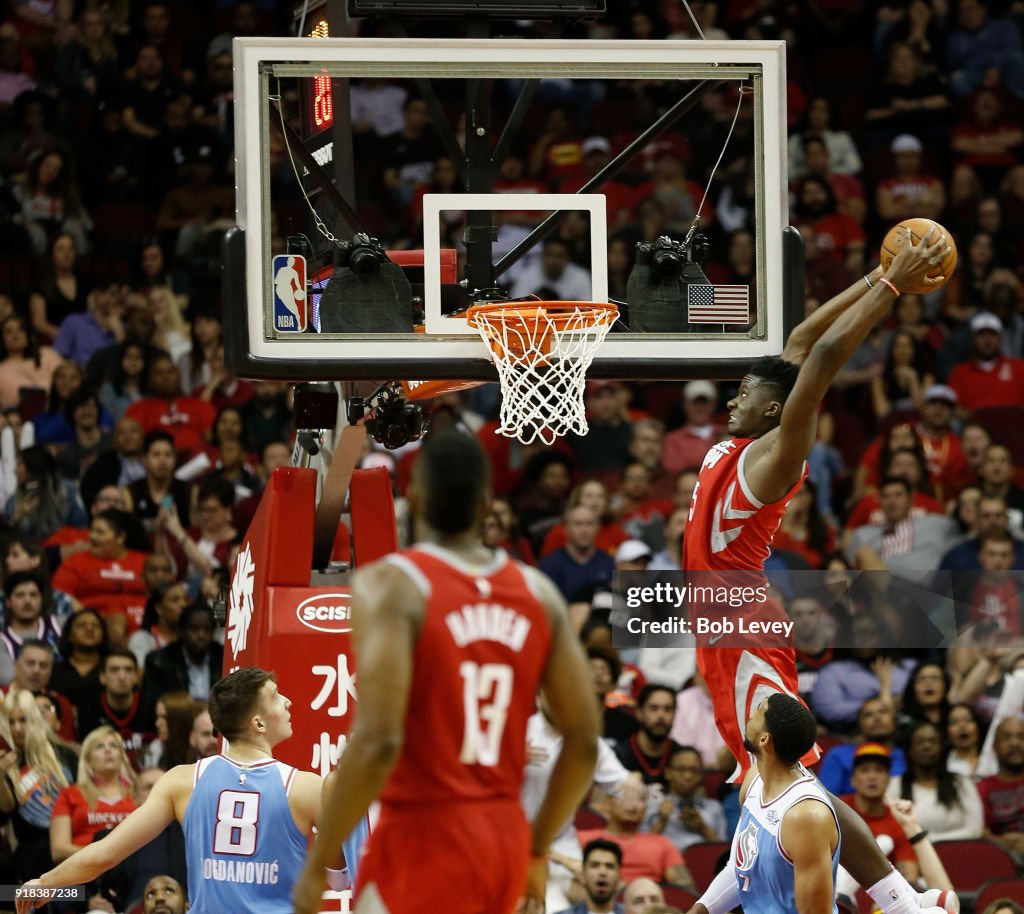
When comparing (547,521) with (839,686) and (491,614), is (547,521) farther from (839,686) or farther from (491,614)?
(491,614)

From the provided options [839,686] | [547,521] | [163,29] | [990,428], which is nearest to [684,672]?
[839,686]

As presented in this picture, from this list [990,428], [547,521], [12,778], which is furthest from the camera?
[990,428]

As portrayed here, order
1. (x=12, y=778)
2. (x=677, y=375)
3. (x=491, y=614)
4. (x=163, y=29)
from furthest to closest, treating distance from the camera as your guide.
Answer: (x=163, y=29)
(x=12, y=778)
(x=677, y=375)
(x=491, y=614)

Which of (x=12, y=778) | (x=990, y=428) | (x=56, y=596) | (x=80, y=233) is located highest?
(x=80, y=233)

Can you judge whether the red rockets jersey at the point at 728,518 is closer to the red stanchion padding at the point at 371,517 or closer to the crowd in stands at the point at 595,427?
the crowd in stands at the point at 595,427

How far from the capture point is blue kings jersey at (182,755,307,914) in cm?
635

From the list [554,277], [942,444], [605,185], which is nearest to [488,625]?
[942,444]

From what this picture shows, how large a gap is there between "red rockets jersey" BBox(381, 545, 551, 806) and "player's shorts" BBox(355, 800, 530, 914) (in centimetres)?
4

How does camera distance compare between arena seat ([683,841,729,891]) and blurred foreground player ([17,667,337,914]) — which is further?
arena seat ([683,841,729,891])

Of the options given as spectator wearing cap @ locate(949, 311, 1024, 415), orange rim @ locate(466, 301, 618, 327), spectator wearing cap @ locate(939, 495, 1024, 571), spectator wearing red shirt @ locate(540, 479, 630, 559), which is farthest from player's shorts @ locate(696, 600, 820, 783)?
spectator wearing cap @ locate(949, 311, 1024, 415)

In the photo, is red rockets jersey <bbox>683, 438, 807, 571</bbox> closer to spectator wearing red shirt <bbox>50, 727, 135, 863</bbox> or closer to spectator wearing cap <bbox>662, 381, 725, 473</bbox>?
spectator wearing red shirt <bbox>50, 727, 135, 863</bbox>

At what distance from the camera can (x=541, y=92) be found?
16156 millimetres

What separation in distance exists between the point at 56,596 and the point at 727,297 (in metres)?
5.22

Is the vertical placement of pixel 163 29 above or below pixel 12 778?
above
